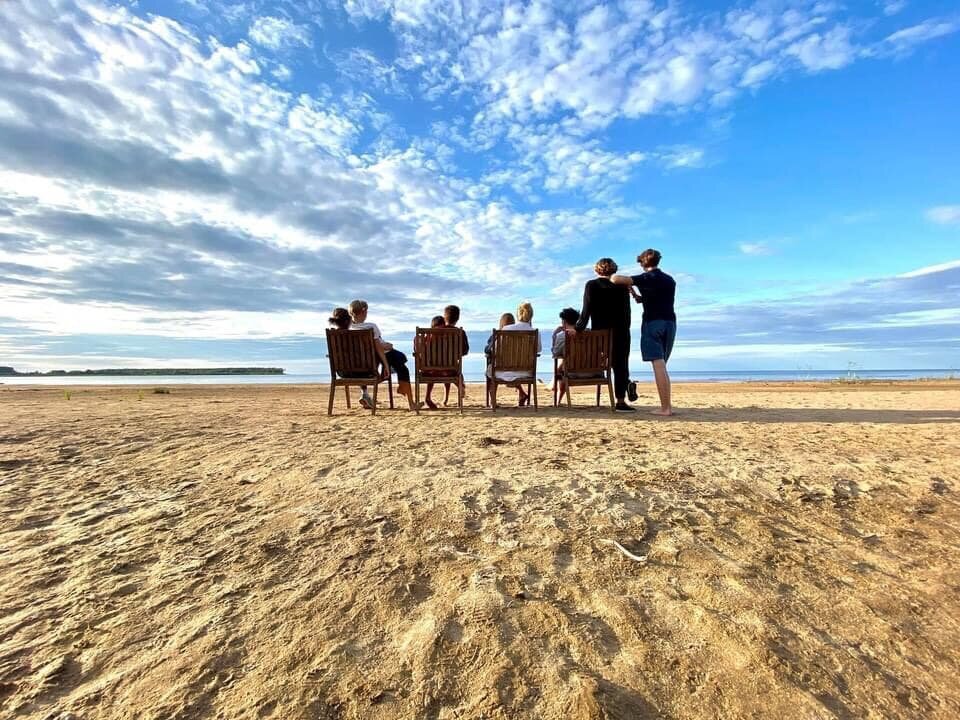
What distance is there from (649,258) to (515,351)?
6.98 ft

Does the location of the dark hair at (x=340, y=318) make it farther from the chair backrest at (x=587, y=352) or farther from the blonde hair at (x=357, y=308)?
the chair backrest at (x=587, y=352)

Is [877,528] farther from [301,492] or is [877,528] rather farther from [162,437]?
[162,437]

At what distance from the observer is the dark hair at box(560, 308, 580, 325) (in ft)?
23.2

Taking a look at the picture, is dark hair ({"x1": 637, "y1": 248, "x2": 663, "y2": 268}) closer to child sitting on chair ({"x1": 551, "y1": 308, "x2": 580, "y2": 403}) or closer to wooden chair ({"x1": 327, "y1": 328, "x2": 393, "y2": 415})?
child sitting on chair ({"x1": 551, "y1": 308, "x2": 580, "y2": 403})

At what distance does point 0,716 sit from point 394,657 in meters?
1.20

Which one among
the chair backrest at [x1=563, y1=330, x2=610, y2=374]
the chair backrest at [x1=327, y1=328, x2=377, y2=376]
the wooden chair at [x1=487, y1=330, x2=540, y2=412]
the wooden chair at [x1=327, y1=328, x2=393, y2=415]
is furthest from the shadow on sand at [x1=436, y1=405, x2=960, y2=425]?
the chair backrest at [x1=327, y1=328, x2=377, y2=376]

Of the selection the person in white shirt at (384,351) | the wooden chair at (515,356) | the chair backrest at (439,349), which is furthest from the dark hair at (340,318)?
the wooden chair at (515,356)

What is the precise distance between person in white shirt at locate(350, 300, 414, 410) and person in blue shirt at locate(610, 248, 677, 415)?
10.7ft

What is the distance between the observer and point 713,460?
3.62 metres

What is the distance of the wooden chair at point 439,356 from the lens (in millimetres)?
6578

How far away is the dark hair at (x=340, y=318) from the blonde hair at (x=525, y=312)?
254 centimetres

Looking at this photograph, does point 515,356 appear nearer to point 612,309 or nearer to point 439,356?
point 439,356

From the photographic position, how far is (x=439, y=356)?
6.68 m

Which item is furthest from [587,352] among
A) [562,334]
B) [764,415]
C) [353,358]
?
[353,358]
